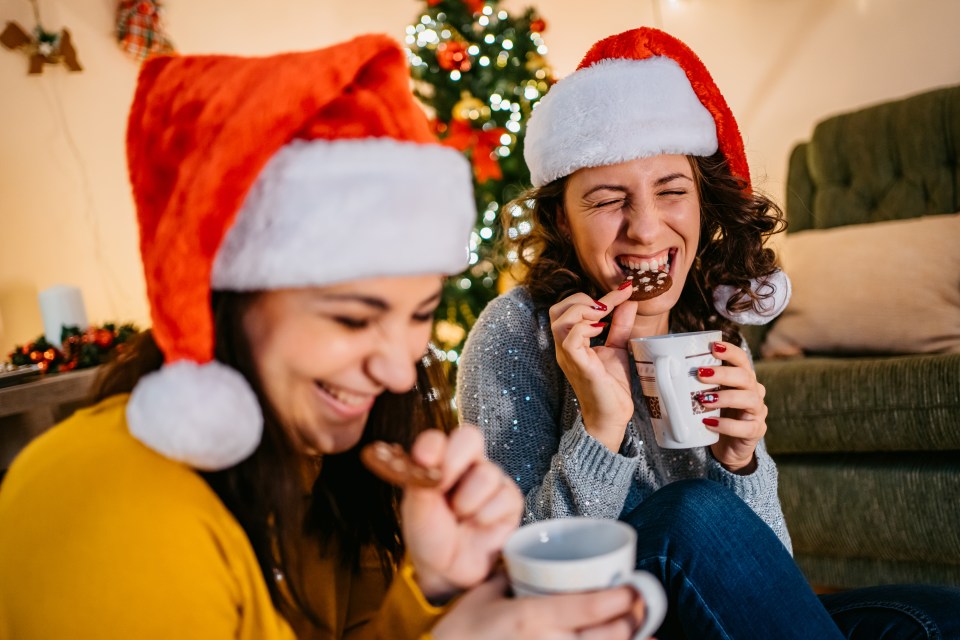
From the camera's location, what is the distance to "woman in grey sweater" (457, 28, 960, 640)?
2.68ft

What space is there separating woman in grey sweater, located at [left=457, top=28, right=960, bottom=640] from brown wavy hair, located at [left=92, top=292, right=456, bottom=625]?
257mm

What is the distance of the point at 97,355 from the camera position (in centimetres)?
219

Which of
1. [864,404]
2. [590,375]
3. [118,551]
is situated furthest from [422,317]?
[864,404]

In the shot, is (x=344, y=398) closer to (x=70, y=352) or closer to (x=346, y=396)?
(x=346, y=396)

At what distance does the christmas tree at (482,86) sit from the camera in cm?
261

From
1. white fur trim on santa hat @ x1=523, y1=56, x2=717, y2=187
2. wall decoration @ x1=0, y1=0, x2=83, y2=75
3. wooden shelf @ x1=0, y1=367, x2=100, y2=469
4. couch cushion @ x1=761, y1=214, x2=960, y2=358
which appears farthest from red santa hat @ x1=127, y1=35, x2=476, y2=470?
wall decoration @ x1=0, y1=0, x2=83, y2=75

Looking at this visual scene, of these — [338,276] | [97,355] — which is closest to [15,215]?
[97,355]

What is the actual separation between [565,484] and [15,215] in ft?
8.76

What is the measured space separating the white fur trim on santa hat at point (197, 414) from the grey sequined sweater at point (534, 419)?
0.55 metres

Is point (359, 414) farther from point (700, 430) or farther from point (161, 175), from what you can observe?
point (700, 430)

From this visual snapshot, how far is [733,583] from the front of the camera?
78 centimetres

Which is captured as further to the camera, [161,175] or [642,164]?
[642,164]

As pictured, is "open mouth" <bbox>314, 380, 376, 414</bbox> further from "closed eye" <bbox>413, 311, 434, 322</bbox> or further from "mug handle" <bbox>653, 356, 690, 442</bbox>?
"mug handle" <bbox>653, 356, 690, 442</bbox>

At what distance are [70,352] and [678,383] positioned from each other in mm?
2006
